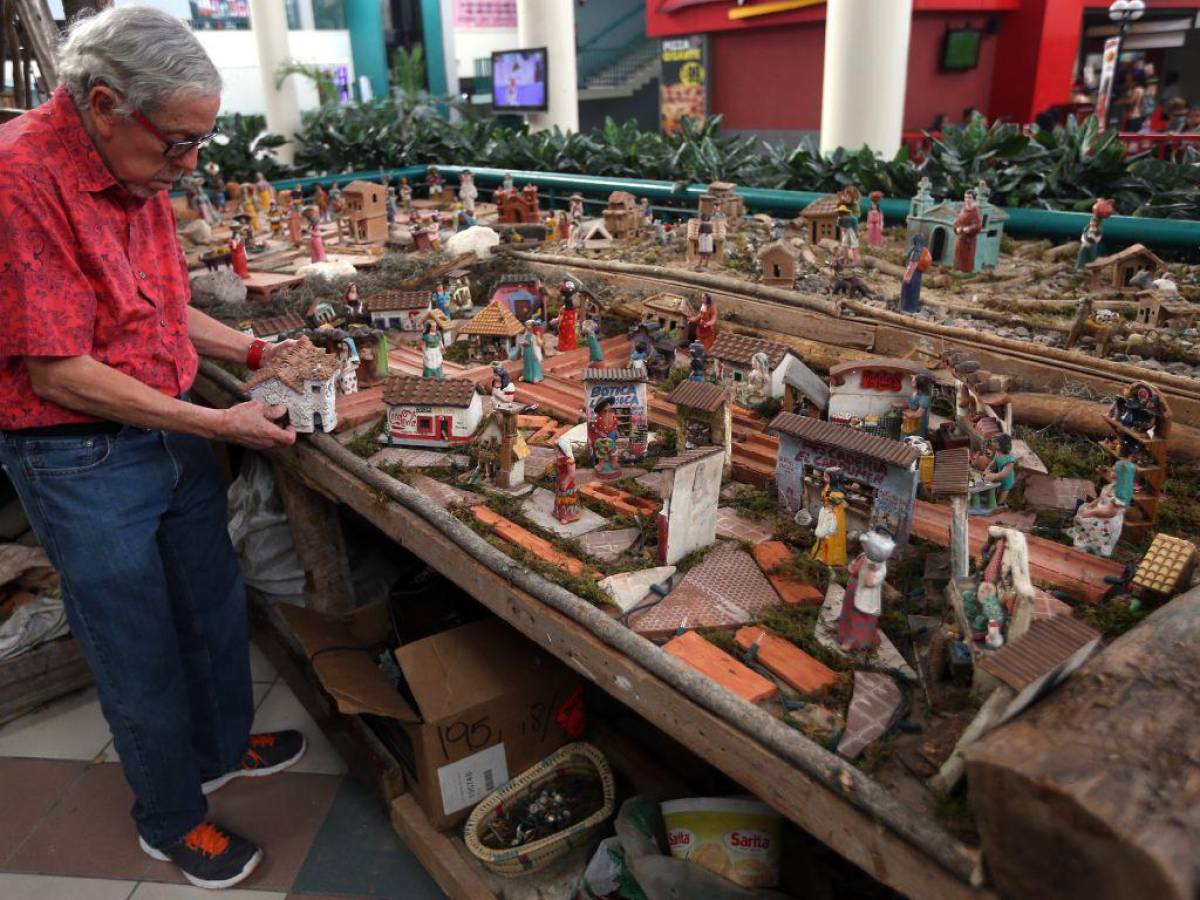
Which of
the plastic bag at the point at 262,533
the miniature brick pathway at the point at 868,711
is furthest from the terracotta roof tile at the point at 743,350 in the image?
the plastic bag at the point at 262,533

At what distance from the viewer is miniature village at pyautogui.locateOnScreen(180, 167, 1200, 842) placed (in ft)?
7.00

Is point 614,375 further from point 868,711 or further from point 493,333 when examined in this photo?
point 868,711

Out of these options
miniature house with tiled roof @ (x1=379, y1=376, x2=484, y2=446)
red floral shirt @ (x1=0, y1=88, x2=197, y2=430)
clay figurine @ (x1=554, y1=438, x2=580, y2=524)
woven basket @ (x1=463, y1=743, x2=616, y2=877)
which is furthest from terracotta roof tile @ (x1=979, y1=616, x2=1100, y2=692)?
red floral shirt @ (x1=0, y1=88, x2=197, y2=430)

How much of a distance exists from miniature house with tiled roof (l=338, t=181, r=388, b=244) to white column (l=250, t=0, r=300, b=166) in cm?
729

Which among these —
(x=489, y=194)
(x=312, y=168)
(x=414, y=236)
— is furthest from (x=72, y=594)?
(x=312, y=168)

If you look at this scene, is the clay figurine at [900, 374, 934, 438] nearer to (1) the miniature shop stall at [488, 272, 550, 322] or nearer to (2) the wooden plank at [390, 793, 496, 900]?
(2) the wooden plank at [390, 793, 496, 900]

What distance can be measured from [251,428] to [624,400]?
137 cm

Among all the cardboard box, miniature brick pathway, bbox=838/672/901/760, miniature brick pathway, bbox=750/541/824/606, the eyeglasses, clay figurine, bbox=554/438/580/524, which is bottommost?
the cardboard box

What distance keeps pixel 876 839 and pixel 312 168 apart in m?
10.7

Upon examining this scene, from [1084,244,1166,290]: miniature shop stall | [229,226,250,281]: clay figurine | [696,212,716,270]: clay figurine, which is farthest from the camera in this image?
[229,226,250,281]: clay figurine

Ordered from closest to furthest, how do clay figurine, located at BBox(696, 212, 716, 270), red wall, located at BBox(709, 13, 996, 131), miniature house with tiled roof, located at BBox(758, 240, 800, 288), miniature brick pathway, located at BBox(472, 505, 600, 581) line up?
miniature brick pathway, located at BBox(472, 505, 600, 581), miniature house with tiled roof, located at BBox(758, 240, 800, 288), clay figurine, located at BBox(696, 212, 716, 270), red wall, located at BBox(709, 13, 996, 131)

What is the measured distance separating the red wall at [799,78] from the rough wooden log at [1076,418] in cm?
1491

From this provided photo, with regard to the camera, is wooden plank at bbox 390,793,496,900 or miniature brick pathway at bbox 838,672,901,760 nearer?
miniature brick pathway at bbox 838,672,901,760

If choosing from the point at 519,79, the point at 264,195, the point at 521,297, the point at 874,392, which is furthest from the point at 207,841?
the point at 519,79
